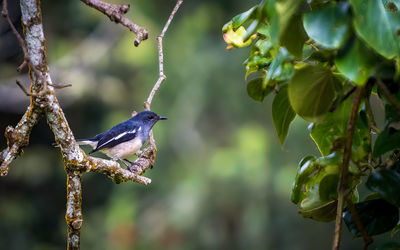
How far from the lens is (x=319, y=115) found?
116cm

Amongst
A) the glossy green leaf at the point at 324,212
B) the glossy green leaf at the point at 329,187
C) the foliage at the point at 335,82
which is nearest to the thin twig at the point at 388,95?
the foliage at the point at 335,82

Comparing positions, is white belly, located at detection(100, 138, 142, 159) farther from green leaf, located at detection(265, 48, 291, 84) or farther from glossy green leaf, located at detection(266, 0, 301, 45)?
glossy green leaf, located at detection(266, 0, 301, 45)

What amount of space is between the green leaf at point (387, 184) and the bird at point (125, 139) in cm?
306

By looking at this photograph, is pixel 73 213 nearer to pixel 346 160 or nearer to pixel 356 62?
pixel 346 160

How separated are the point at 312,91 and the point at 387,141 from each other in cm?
22

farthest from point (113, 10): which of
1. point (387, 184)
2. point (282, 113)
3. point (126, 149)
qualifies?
point (126, 149)

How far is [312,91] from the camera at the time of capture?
1.13 metres

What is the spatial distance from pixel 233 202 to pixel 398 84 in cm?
546

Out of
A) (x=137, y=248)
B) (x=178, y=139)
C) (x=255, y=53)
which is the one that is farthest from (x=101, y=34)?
(x=255, y=53)

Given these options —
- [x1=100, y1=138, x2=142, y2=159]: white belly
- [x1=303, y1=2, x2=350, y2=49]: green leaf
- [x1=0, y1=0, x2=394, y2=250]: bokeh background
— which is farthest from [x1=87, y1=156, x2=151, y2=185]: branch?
[x1=0, y1=0, x2=394, y2=250]: bokeh background

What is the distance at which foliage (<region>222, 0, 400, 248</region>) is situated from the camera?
39.1 inches

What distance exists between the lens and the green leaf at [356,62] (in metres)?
0.99

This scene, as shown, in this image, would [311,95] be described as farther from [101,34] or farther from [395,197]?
[101,34]

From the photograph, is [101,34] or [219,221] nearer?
[219,221]
